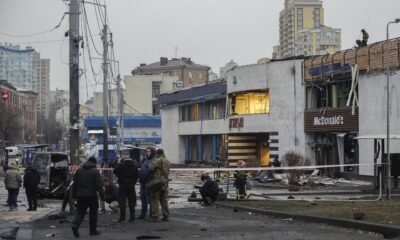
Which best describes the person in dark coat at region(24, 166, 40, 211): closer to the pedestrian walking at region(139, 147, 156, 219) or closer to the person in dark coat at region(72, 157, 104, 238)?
the pedestrian walking at region(139, 147, 156, 219)

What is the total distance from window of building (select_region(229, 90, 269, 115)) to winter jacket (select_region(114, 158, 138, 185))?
107 ft

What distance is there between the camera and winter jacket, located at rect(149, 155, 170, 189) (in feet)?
55.9

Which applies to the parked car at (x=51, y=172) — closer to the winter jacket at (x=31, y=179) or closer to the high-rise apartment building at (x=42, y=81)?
the winter jacket at (x=31, y=179)

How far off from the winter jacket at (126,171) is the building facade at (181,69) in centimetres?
11493

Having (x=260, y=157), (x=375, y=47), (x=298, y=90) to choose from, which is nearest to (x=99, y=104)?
(x=260, y=157)

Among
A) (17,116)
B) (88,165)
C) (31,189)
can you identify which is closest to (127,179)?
(88,165)

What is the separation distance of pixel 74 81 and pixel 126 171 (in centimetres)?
380

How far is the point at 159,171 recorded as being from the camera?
56.2 ft

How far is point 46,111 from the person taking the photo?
187750mm

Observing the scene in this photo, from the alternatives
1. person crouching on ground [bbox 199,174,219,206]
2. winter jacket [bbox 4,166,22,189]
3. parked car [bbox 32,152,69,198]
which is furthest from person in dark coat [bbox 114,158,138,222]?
parked car [bbox 32,152,69,198]

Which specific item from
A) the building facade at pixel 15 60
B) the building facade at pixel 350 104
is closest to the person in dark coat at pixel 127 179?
the building facade at pixel 350 104

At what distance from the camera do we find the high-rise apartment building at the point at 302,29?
122m

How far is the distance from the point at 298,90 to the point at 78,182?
107 ft

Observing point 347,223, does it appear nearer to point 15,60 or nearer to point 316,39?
point 15,60
